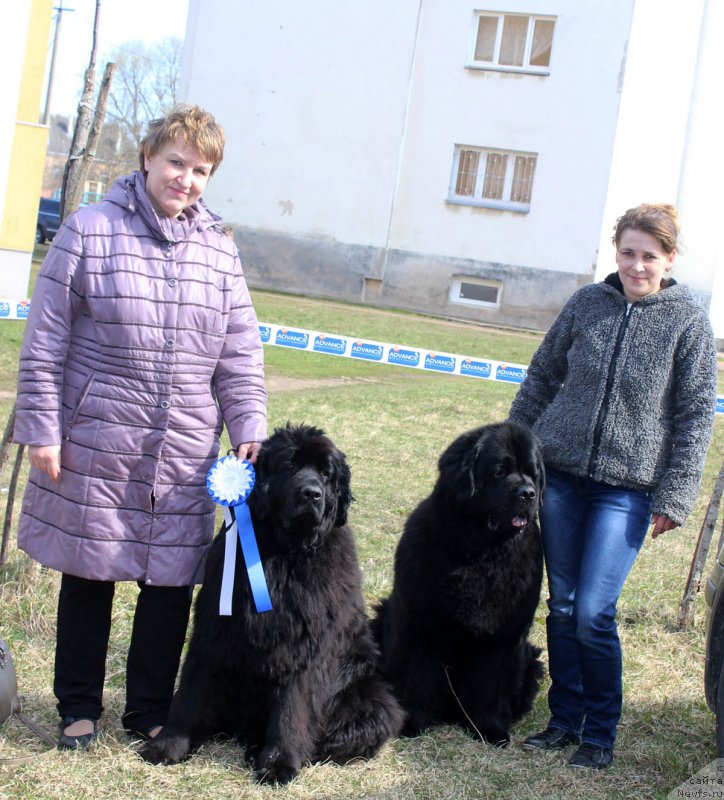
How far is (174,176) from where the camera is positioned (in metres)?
3.24

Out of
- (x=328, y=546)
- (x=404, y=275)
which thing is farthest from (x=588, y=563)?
(x=404, y=275)

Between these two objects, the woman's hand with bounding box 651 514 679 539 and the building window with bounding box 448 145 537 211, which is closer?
the woman's hand with bounding box 651 514 679 539

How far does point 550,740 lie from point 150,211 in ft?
8.30

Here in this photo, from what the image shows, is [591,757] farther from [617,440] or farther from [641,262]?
[641,262]

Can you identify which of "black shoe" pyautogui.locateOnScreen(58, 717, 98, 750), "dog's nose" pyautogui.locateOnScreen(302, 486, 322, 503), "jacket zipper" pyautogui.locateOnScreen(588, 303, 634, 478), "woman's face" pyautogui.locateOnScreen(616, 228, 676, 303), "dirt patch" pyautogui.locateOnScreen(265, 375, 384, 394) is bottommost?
"black shoe" pyautogui.locateOnScreen(58, 717, 98, 750)

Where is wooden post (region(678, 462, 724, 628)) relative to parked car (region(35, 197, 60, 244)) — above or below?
below

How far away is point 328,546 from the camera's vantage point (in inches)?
136

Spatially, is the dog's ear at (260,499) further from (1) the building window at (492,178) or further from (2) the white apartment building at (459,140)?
(1) the building window at (492,178)

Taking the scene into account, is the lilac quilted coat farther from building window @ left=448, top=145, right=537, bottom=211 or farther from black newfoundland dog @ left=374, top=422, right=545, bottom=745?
building window @ left=448, top=145, right=537, bottom=211

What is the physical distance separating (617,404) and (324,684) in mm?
1485

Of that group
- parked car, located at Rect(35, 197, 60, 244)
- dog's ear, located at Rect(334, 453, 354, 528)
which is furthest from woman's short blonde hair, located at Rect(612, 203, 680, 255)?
parked car, located at Rect(35, 197, 60, 244)

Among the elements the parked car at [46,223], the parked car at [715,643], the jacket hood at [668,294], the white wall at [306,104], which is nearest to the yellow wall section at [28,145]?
the white wall at [306,104]

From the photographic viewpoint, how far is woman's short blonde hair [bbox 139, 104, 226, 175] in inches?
126

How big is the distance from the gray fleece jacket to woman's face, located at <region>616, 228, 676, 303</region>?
45 millimetres
